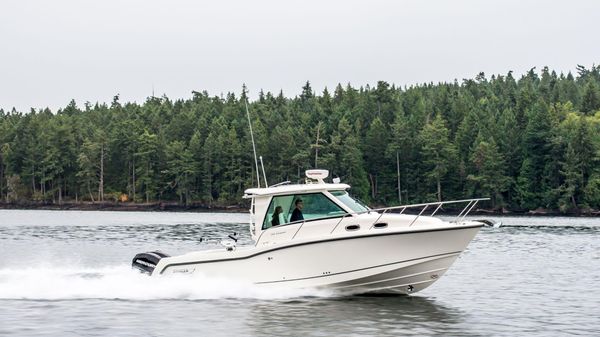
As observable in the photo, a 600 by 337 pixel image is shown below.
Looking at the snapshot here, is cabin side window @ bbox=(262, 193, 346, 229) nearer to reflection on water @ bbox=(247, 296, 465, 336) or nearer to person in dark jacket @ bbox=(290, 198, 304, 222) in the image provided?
person in dark jacket @ bbox=(290, 198, 304, 222)

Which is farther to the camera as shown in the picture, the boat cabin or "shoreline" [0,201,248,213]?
"shoreline" [0,201,248,213]

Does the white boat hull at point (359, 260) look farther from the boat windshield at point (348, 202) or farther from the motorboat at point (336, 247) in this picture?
the boat windshield at point (348, 202)

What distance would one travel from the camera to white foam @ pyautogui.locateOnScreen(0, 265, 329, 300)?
21.0m

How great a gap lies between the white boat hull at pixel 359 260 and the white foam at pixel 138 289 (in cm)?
24

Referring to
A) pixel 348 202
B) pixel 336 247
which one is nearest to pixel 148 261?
pixel 336 247

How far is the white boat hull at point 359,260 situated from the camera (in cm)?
2038

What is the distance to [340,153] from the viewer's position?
123250 mm

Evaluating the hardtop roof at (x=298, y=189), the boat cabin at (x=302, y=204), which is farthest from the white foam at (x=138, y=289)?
the hardtop roof at (x=298, y=189)

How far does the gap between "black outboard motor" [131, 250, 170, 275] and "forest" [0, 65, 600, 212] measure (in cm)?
8936

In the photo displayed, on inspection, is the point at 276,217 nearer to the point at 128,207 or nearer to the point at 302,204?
the point at 302,204

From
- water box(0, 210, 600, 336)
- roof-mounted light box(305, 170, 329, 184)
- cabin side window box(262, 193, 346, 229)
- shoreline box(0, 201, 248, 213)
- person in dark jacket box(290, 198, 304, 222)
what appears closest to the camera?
water box(0, 210, 600, 336)

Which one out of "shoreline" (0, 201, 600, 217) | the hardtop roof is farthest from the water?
"shoreline" (0, 201, 600, 217)

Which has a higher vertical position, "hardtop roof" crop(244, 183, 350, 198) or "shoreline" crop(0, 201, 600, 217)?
"hardtop roof" crop(244, 183, 350, 198)

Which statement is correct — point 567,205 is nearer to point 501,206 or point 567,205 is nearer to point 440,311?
point 501,206
